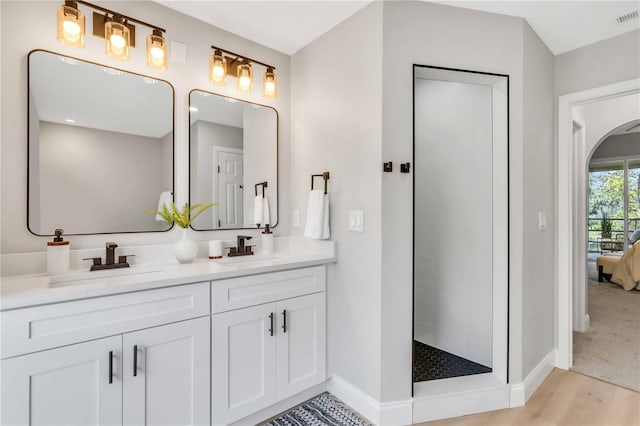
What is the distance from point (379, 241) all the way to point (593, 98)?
80.9 inches

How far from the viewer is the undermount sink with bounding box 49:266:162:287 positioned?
1549mm

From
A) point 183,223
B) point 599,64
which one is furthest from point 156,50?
point 599,64

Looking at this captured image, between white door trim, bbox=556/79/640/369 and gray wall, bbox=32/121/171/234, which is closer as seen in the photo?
gray wall, bbox=32/121/171/234

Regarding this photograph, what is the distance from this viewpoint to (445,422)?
1.92 meters

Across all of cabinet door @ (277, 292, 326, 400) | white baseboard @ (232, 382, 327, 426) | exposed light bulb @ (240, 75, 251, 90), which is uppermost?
exposed light bulb @ (240, 75, 251, 90)

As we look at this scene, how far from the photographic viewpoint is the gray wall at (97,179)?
1.66 metres

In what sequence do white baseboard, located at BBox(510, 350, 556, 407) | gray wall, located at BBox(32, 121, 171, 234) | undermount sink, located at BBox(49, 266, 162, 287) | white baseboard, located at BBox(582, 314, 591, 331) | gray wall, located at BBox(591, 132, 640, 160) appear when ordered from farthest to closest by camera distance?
1. gray wall, located at BBox(591, 132, 640, 160)
2. white baseboard, located at BBox(582, 314, 591, 331)
3. white baseboard, located at BBox(510, 350, 556, 407)
4. gray wall, located at BBox(32, 121, 171, 234)
5. undermount sink, located at BBox(49, 266, 162, 287)

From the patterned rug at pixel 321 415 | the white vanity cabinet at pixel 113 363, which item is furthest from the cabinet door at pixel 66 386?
the patterned rug at pixel 321 415

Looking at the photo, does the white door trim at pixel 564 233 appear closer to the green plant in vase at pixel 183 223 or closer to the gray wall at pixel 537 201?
the gray wall at pixel 537 201

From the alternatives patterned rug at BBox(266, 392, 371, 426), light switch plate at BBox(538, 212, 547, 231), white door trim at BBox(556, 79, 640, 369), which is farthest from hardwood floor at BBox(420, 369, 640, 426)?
light switch plate at BBox(538, 212, 547, 231)

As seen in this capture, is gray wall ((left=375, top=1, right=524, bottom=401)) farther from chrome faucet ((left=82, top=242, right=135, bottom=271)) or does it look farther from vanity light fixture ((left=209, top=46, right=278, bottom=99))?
chrome faucet ((left=82, top=242, right=135, bottom=271))

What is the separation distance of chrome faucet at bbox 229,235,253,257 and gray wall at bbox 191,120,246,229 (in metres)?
0.21

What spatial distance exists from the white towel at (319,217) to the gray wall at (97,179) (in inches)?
36.3

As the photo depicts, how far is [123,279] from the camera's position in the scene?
1521 mm
